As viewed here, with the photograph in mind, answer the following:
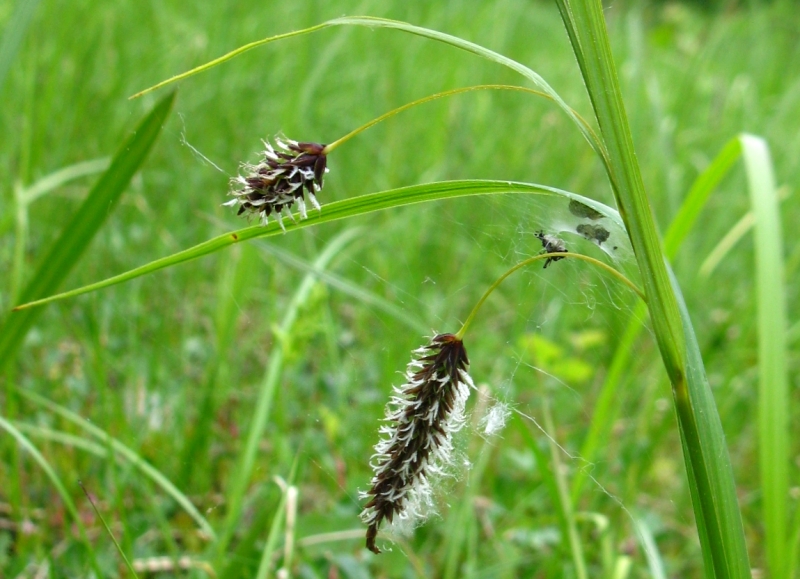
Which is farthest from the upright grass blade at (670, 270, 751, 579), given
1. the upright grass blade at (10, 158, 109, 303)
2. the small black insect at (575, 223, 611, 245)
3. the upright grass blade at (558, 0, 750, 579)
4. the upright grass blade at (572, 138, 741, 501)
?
the upright grass blade at (10, 158, 109, 303)

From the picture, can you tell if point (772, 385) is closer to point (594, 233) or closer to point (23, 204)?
point (594, 233)

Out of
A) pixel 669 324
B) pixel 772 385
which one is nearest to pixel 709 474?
pixel 669 324

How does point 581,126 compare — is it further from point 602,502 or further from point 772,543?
point 602,502

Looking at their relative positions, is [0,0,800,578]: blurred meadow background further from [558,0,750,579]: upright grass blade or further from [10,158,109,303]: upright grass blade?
[558,0,750,579]: upright grass blade

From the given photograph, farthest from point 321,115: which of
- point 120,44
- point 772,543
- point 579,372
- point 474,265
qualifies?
point 772,543

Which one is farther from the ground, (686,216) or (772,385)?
(686,216)

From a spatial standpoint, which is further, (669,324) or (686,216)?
(686,216)
